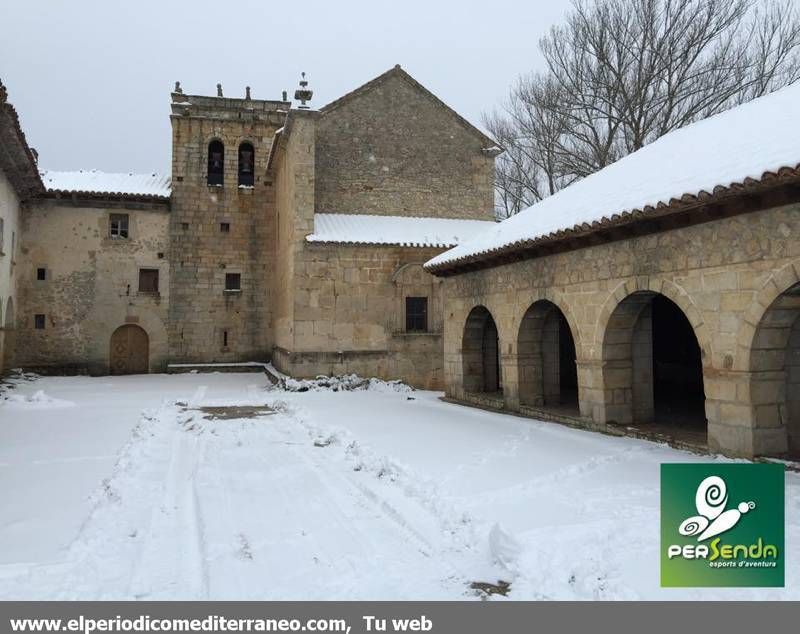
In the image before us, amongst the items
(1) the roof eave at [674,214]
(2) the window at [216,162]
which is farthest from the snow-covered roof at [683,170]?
(2) the window at [216,162]

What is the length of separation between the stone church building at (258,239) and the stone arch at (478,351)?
376cm

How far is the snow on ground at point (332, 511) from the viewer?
380 centimetres

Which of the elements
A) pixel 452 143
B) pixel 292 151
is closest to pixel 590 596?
pixel 292 151

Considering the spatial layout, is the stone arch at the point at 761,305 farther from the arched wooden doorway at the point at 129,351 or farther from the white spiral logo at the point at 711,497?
the arched wooden doorway at the point at 129,351

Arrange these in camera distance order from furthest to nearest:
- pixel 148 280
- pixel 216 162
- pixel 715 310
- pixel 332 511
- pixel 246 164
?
pixel 246 164, pixel 216 162, pixel 148 280, pixel 715 310, pixel 332 511

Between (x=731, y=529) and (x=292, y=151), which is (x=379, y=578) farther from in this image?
(x=292, y=151)

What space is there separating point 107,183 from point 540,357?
18744 mm

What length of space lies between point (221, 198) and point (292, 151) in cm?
621

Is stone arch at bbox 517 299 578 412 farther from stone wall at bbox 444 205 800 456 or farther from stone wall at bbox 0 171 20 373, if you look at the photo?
stone wall at bbox 0 171 20 373

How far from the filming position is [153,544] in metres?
4.53

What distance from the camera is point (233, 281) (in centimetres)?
2255

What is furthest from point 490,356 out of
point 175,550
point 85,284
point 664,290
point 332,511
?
point 85,284

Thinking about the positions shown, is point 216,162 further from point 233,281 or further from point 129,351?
point 129,351

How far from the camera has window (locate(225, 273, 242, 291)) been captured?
73.7 feet
